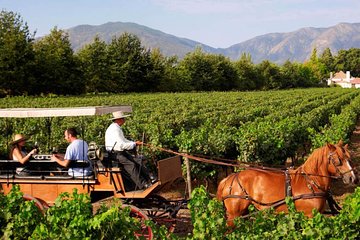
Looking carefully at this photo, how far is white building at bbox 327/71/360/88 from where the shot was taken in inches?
5469

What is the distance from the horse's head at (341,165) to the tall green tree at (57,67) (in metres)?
49.0

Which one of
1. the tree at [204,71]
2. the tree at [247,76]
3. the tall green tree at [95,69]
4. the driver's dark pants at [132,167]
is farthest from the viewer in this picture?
the tree at [247,76]

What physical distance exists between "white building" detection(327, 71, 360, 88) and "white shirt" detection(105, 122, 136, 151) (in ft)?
449

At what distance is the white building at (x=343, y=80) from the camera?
5469 inches

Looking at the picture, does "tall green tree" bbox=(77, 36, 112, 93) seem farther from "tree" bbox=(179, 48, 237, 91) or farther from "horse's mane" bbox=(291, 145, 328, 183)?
"horse's mane" bbox=(291, 145, 328, 183)

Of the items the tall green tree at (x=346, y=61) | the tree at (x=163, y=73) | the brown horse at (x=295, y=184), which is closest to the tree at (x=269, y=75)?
the tree at (x=163, y=73)

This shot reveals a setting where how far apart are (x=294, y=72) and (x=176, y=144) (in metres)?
102

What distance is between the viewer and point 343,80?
144875mm

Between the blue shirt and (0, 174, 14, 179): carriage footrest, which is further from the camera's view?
(0, 174, 14, 179): carriage footrest

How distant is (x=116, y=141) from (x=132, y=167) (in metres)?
0.54

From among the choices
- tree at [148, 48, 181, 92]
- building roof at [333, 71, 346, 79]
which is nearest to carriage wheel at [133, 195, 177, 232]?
tree at [148, 48, 181, 92]

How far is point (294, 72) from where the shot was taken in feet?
362

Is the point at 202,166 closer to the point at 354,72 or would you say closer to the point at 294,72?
the point at 294,72

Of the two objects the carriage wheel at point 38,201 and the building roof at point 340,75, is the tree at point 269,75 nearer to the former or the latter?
the building roof at point 340,75
